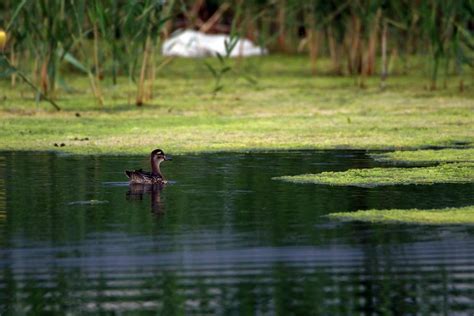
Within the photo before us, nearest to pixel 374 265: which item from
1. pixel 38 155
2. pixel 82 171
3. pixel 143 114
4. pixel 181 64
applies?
pixel 82 171

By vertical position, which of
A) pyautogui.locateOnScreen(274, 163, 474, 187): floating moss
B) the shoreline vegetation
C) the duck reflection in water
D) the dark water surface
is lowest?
the dark water surface

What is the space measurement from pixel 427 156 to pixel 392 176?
1179 mm

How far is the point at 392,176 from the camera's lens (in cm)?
915

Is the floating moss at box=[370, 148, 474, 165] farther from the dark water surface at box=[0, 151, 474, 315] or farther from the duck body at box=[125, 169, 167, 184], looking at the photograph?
the duck body at box=[125, 169, 167, 184]

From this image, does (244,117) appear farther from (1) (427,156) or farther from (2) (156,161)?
(2) (156,161)

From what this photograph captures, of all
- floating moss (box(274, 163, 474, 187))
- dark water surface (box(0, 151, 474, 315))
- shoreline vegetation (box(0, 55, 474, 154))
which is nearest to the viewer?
dark water surface (box(0, 151, 474, 315))

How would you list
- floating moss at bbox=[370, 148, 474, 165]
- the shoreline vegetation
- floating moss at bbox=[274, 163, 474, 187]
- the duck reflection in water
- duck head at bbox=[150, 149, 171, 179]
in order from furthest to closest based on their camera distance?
1. the shoreline vegetation
2. floating moss at bbox=[370, 148, 474, 165]
3. duck head at bbox=[150, 149, 171, 179]
4. floating moss at bbox=[274, 163, 474, 187]
5. the duck reflection in water

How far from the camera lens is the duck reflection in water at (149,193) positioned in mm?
8172

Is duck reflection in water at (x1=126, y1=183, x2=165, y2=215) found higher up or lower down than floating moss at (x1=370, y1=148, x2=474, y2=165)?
lower down

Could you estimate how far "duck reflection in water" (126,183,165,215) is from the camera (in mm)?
8172

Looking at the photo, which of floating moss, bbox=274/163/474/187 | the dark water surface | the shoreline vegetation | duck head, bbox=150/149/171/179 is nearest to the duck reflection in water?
the dark water surface

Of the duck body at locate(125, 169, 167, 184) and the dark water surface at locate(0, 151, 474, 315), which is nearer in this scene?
the dark water surface at locate(0, 151, 474, 315)

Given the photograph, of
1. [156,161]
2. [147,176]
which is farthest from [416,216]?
[156,161]

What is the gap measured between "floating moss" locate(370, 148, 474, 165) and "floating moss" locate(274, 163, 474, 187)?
0.46 meters
